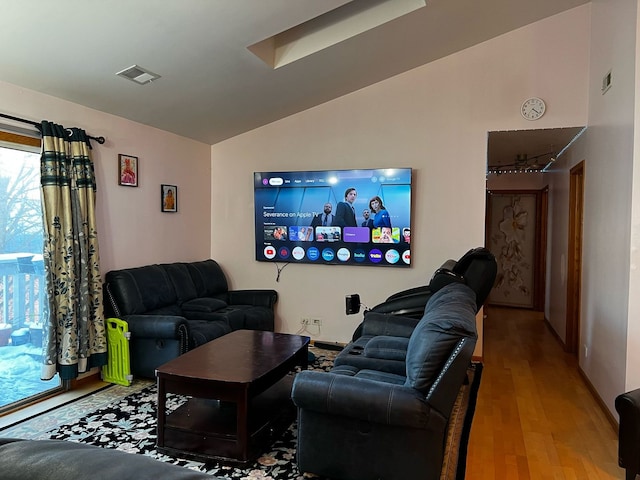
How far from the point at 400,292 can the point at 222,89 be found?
8.93ft

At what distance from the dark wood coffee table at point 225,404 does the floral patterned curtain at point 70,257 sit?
1.15m

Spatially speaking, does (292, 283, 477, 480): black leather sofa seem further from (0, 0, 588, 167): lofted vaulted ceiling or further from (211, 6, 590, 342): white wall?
(211, 6, 590, 342): white wall

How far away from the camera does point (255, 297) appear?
512cm

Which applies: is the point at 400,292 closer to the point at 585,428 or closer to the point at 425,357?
the point at 585,428

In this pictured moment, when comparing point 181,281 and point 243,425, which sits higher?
point 181,281

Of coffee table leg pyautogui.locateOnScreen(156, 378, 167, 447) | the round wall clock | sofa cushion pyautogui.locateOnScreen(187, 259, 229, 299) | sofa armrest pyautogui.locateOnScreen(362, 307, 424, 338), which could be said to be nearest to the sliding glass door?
coffee table leg pyautogui.locateOnScreen(156, 378, 167, 447)

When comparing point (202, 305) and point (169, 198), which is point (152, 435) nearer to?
point (202, 305)

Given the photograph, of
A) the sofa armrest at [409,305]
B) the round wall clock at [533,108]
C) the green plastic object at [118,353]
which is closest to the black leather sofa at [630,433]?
the sofa armrest at [409,305]

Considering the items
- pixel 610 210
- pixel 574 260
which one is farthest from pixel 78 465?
pixel 574 260

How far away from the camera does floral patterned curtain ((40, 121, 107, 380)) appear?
10.7ft

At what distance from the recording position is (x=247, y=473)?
238 cm

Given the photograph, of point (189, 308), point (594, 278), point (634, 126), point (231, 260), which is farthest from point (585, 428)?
point (231, 260)

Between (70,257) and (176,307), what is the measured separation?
1.22m

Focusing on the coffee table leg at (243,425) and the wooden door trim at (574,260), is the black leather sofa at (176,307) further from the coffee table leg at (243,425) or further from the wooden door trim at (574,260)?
the wooden door trim at (574,260)
